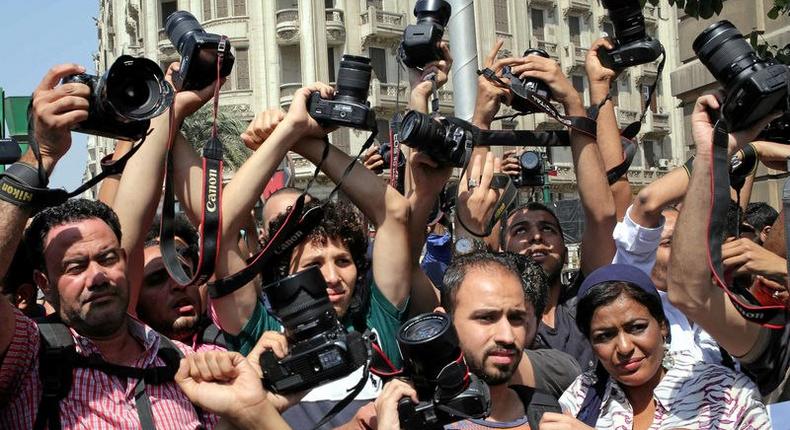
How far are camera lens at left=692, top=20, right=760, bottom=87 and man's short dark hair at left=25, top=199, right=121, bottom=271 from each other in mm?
2100

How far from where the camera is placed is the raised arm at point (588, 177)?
14.5 ft

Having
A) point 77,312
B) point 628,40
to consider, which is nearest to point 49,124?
point 77,312

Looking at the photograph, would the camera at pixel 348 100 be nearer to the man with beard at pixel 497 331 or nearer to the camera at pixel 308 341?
the man with beard at pixel 497 331

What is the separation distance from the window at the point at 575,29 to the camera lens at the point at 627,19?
3780cm

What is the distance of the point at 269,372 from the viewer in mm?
2820

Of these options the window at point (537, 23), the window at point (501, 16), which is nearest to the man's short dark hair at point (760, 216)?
the window at point (501, 16)

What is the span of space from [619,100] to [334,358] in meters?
40.5

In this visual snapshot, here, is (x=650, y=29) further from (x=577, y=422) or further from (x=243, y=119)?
(x=577, y=422)

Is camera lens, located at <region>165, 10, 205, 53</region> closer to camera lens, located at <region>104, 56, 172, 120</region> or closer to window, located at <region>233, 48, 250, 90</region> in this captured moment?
camera lens, located at <region>104, 56, 172, 120</region>

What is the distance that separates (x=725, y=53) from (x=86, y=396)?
2.33 m

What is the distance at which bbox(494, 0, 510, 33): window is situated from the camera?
125ft

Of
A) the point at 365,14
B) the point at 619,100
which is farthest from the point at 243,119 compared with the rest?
the point at 619,100

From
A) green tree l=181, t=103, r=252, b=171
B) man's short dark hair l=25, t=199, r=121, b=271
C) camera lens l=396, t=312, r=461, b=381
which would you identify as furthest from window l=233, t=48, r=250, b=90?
camera lens l=396, t=312, r=461, b=381

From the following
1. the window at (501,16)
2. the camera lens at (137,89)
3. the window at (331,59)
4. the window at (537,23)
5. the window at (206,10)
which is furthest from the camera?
the window at (537,23)
